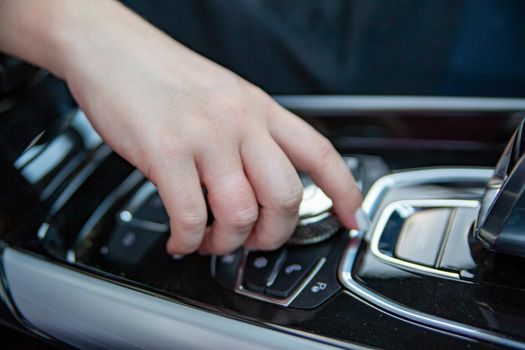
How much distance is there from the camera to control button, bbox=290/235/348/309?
19.9 inches

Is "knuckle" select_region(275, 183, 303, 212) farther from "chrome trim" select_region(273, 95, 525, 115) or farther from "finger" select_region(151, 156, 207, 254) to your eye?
"chrome trim" select_region(273, 95, 525, 115)

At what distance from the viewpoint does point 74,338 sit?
56 cm

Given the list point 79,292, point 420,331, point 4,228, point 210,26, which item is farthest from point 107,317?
point 210,26

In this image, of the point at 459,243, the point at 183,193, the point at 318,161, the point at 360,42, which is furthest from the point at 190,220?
the point at 360,42

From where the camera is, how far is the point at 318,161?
55 centimetres

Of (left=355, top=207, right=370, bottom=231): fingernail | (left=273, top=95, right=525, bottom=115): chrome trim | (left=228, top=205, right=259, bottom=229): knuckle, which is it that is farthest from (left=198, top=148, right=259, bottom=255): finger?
(left=273, top=95, right=525, bottom=115): chrome trim

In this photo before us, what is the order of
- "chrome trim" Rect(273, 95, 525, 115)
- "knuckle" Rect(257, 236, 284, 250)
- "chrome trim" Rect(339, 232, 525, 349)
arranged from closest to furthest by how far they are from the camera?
"chrome trim" Rect(339, 232, 525, 349) < "knuckle" Rect(257, 236, 284, 250) < "chrome trim" Rect(273, 95, 525, 115)

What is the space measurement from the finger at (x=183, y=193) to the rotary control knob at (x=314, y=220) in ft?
0.33

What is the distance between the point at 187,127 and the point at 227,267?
→ 137mm

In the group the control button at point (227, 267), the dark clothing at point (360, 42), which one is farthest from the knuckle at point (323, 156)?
the dark clothing at point (360, 42)

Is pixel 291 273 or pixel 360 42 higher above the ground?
pixel 360 42

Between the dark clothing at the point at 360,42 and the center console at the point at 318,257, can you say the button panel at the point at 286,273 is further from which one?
the dark clothing at the point at 360,42

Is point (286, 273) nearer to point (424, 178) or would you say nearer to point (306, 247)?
point (306, 247)

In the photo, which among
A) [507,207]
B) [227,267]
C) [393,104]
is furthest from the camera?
[393,104]
